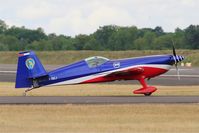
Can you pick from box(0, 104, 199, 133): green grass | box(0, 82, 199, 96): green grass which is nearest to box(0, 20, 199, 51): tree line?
box(0, 82, 199, 96): green grass

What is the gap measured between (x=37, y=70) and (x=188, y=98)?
6.99 meters

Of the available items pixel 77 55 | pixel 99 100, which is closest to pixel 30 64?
pixel 99 100

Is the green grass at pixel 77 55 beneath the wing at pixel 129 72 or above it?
beneath

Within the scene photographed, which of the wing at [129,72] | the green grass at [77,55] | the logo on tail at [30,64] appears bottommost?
the green grass at [77,55]

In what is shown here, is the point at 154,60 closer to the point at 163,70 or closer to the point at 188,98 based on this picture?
the point at 163,70

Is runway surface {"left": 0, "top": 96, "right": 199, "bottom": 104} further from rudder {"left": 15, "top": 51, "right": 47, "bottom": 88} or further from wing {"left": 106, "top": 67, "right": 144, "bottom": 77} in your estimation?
wing {"left": 106, "top": 67, "right": 144, "bottom": 77}

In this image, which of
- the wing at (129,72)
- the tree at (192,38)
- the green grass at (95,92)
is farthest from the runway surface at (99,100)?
the tree at (192,38)

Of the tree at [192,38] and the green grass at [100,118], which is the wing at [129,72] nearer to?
the green grass at [100,118]

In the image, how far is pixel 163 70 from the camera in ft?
102

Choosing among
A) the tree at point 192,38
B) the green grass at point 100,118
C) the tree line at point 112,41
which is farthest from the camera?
the tree line at point 112,41

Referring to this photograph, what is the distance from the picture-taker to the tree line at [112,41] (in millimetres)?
117225

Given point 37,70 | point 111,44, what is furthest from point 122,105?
point 111,44

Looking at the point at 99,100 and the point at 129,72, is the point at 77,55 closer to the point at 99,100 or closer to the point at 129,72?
the point at 129,72

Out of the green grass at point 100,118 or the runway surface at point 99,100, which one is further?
the runway surface at point 99,100
